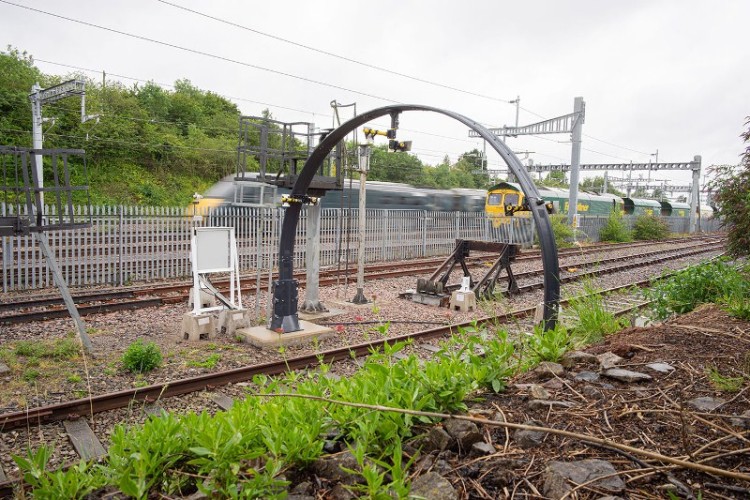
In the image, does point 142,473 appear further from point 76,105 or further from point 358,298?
point 76,105

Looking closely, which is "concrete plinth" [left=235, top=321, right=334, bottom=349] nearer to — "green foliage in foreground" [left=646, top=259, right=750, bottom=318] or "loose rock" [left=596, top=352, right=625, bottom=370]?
"loose rock" [left=596, top=352, right=625, bottom=370]

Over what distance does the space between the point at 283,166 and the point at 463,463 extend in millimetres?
6889

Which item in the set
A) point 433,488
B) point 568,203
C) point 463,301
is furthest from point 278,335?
point 568,203

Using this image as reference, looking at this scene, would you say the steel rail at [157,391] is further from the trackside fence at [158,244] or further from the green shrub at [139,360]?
the trackside fence at [158,244]

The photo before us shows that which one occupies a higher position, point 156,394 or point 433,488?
point 433,488

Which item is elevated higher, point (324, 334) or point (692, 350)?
point (692, 350)

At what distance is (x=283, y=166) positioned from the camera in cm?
864

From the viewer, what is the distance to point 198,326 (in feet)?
24.9

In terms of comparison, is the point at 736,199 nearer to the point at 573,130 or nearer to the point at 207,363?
the point at 207,363

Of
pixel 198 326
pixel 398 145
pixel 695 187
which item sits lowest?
pixel 198 326

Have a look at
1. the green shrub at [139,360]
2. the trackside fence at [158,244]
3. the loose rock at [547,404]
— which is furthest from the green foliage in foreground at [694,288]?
the green shrub at [139,360]

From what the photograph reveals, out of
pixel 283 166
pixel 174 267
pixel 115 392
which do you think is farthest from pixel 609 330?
pixel 174 267

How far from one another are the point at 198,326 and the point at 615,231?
27.5 m

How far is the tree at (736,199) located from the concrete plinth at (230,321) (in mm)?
8013
